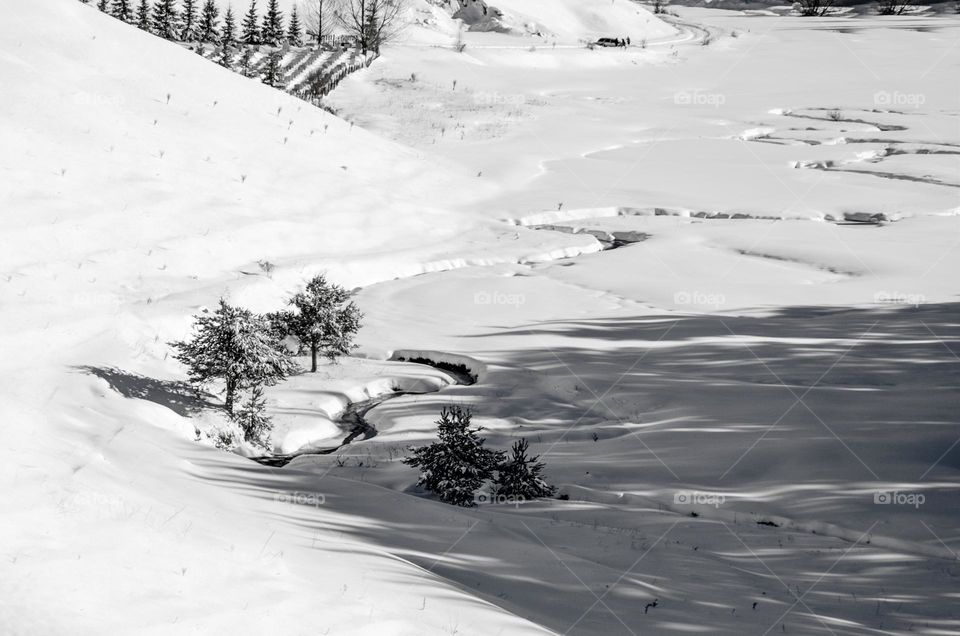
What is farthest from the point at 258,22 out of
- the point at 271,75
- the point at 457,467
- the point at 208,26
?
the point at 457,467

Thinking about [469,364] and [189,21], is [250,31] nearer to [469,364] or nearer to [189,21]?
[189,21]

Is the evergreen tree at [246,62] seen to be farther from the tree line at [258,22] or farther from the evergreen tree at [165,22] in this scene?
the evergreen tree at [165,22]

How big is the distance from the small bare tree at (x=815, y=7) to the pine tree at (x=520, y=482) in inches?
4504

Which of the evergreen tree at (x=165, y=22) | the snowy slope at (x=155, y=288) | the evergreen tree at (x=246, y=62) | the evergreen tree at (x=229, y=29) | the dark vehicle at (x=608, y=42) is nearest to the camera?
the snowy slope at (x=155, y=288)

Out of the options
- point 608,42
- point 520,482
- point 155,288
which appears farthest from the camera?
point 608,42

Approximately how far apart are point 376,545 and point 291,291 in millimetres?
11630

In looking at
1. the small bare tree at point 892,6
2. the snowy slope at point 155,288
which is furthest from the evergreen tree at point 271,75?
the small bare tree at point 892,6

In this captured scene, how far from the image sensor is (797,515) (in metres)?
10.6

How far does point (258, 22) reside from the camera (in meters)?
69.6

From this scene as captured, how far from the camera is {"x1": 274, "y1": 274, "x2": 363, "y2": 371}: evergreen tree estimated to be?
16.4 m

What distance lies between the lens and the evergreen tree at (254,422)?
43.7 ft

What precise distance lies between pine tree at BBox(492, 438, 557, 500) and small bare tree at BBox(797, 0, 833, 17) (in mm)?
114413

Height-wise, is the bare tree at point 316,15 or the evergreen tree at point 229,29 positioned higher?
the bare tree at point 316,15

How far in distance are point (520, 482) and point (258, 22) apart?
66768 mm
